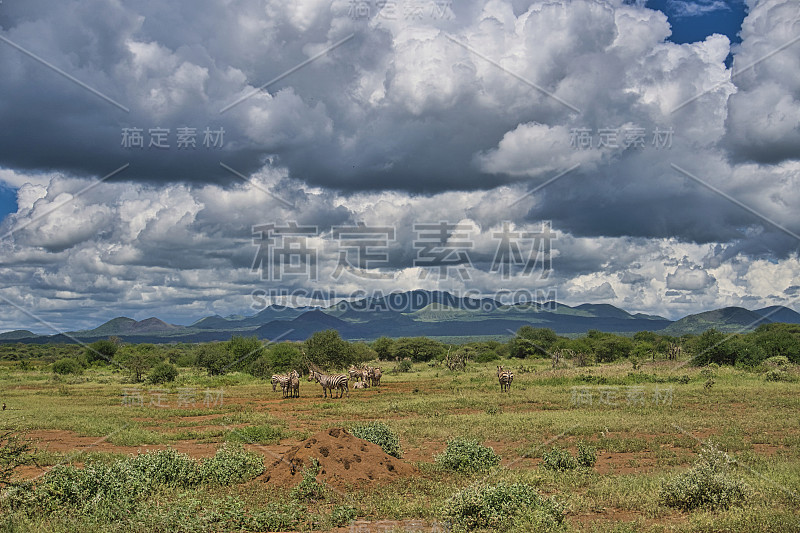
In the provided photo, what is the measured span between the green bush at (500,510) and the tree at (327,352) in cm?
4259

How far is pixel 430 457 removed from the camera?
15.6 meters

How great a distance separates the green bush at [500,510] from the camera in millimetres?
9025

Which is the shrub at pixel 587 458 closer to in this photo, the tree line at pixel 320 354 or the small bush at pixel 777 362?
the small bush at pixel 777 362

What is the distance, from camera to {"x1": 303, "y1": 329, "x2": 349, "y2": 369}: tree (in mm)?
51781

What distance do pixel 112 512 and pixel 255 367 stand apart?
4432 centimetres

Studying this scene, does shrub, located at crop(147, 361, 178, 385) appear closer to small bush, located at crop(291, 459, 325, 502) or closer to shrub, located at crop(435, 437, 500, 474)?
shrub, located at crop(435, 437, 500, 474)

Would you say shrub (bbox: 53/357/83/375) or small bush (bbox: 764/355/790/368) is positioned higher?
small bush (bbox: 764/355/790/368)

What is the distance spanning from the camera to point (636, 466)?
46.8 feet

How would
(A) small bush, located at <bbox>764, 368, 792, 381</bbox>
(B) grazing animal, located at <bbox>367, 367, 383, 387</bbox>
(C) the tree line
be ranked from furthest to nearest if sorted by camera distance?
(C) the tree line
(B) grazing animal, located at <bbox>367, 367, 383, 387</bbox>
(A) small bush, located at <bbox>764, 368, 792, 381</bbox>

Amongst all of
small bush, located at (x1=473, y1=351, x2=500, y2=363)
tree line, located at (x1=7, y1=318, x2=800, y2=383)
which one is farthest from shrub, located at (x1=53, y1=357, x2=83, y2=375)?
small bush, located at (x1=473, y1=351, x2=500, y2=363)

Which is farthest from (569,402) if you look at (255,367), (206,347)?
(206,347)

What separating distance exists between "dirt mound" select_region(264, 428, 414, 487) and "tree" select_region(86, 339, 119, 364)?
6375 centimetres

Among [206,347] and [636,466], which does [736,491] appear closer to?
[636,466]

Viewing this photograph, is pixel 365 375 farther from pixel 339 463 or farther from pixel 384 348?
pixel 384 348
